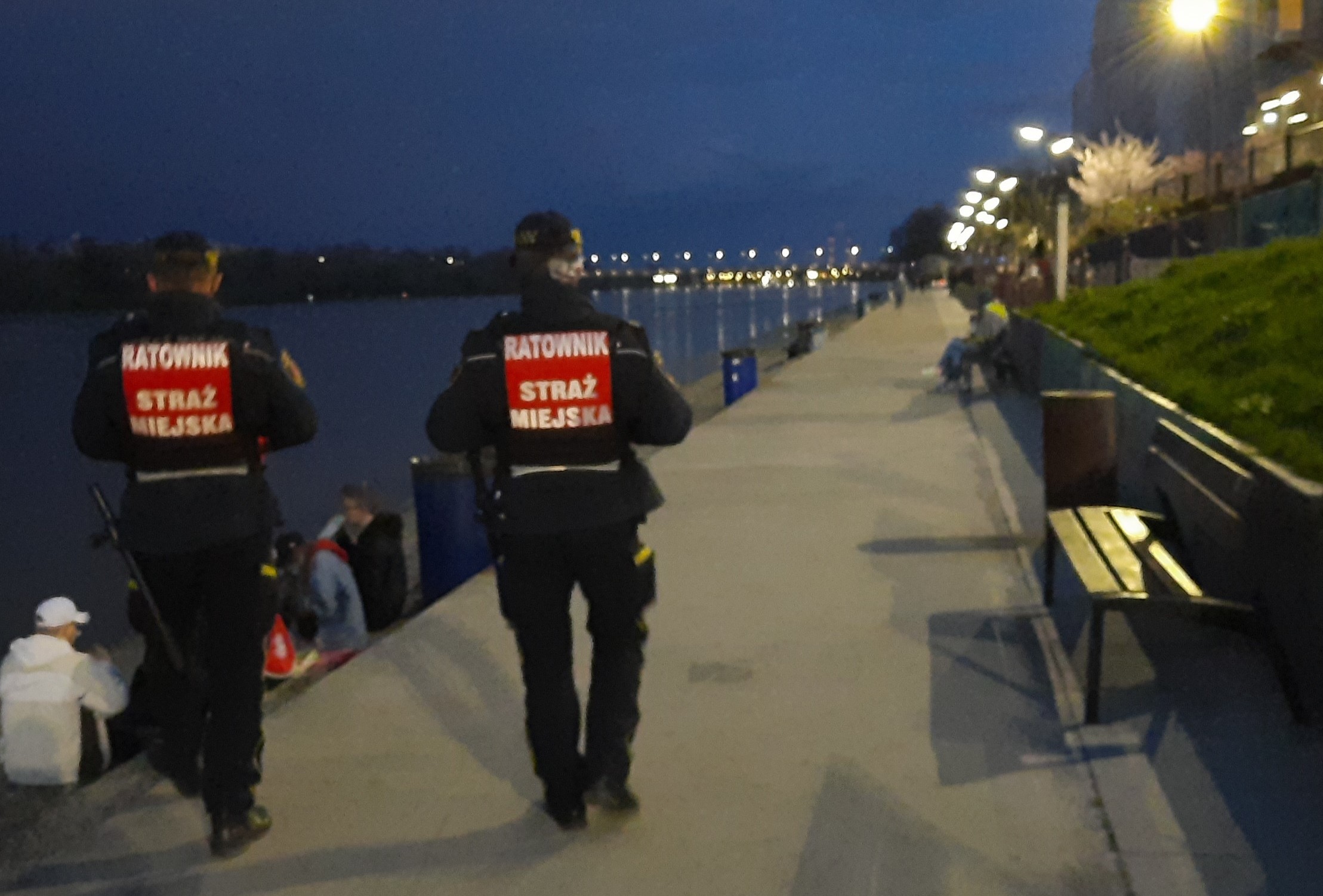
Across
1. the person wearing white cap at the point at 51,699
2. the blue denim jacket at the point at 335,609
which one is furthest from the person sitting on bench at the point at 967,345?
the person wearing white cap at the point at 51,699

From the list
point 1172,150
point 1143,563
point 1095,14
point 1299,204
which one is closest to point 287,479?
point 1299,204

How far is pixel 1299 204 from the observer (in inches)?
673

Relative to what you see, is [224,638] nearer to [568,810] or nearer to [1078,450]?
[568,810]

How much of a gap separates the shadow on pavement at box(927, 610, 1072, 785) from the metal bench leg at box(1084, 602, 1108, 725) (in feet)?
0.42

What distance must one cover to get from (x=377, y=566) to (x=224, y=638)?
14.3 ft

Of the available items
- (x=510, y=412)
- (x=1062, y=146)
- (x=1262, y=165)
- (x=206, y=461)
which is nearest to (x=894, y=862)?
(x=510, y=412)

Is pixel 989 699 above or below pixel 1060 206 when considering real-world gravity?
below

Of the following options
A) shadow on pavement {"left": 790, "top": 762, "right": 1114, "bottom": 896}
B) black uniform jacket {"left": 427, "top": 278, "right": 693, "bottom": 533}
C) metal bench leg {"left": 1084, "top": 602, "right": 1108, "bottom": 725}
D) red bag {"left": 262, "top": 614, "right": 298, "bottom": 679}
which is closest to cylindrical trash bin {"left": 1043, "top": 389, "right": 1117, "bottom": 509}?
metal bench leg {"left": 1084, "top": 602, "right": 1108, "bottom": 725}

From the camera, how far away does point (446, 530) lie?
8773 millimetres

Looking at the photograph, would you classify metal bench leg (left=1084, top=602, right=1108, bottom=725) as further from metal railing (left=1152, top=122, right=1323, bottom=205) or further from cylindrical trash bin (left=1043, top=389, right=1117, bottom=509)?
metal railing (left=1152, top=122, right=1323, bottom=205)

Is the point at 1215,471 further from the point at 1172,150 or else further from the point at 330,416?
the point at 1172,150

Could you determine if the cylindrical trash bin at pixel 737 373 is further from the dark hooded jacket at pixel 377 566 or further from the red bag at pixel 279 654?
Answer: the red bag at pixel 279 654

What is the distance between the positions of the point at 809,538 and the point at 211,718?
198 inches

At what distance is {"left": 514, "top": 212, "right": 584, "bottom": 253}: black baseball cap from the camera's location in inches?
153
